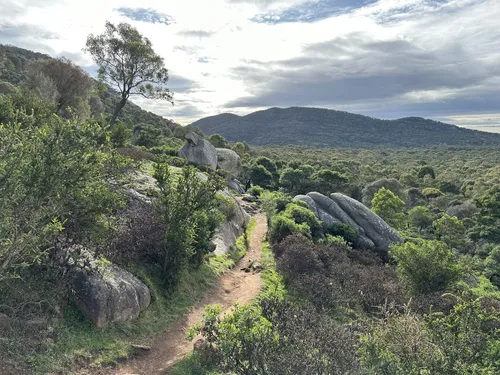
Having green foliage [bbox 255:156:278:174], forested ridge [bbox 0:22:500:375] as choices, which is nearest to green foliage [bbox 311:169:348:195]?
green foliage [bbox 255:156:278:174]

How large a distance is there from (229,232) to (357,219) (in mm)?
11993

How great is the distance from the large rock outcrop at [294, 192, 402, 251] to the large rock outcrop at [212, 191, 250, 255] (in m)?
6.23

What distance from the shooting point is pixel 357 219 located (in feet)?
95.4

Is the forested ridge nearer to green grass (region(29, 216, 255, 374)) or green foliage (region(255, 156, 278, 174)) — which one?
green grass (region(29, 216, 255, 374))

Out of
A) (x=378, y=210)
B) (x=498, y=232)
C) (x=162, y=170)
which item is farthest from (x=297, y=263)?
(x=498, y=232)

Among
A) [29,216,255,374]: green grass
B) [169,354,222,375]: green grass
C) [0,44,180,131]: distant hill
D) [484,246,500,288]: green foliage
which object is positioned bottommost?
[484,246,500,288]: green foliage

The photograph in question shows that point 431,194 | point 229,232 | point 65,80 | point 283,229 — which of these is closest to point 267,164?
point 431,194

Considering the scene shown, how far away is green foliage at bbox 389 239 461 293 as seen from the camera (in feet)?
58.2

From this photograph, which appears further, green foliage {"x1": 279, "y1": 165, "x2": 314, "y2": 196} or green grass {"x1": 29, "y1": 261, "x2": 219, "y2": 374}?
green foliage {"x1": 279, "y1": 165, "x2": 314, "y2": 196}

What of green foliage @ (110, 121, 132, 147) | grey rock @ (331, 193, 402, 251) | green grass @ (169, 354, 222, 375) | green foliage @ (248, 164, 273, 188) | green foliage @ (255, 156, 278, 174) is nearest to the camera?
green grass @ (169, 354, 222, 375)

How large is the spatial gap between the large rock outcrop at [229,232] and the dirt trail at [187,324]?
122 centimetres

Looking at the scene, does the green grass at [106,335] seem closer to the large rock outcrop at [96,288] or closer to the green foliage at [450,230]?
the large rock outcrop at [96,288]

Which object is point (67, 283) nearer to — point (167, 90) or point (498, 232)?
point (167, 90)

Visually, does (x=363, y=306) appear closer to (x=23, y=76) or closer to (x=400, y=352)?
(x=400, y=352)
